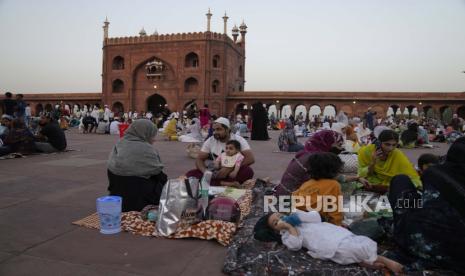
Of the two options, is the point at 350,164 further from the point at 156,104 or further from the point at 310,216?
the point at 156,104

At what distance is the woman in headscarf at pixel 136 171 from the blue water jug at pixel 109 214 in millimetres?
411

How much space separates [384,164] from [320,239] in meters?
1.83

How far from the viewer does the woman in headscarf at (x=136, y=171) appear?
10.1 ft

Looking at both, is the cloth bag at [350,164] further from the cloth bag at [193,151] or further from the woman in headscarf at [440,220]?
the cloth bag at [193,151]

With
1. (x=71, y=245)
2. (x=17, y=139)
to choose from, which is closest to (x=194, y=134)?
(x=17, y=139)

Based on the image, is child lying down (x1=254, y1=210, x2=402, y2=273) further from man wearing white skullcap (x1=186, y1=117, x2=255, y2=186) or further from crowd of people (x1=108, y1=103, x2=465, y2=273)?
man wearing white skullcap (x1=186, y1=117, x2=255, y2=186)

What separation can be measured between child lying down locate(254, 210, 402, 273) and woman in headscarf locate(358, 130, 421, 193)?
61.9 inches

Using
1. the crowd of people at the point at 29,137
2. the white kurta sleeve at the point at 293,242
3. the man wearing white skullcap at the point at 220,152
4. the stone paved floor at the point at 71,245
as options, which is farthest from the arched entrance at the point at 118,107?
the white kurta sleeve at the point at 293,242

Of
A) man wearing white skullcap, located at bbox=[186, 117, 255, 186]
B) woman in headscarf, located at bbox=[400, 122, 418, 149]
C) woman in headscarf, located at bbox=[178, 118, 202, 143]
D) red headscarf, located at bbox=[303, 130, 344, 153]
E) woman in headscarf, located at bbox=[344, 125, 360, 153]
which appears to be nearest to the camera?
red headscarf, located at bbox=[303, 130, 344, 153]

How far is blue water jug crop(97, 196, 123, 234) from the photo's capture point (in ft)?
8.45

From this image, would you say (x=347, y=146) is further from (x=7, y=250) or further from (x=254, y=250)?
(x=7, y=250)

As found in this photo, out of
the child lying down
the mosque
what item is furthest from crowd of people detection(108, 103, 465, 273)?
the mosque

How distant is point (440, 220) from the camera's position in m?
1.90

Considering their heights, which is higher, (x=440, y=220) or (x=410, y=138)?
(x=410, y=138)
